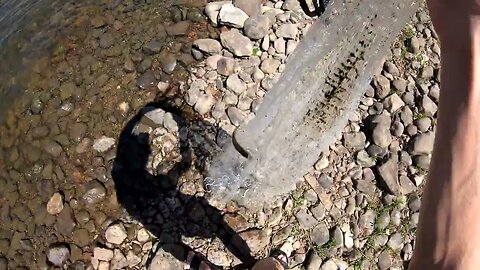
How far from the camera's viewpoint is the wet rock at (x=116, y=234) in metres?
2.41

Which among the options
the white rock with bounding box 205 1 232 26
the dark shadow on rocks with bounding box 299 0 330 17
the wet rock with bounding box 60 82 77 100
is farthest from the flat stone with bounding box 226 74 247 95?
the wet rock with bounding box 60 82 77 100

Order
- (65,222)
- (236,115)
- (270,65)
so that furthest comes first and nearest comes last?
(270,65)
(236,115)
(65,222)

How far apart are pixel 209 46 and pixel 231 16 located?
7.1 inches

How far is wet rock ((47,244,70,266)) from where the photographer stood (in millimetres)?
2414

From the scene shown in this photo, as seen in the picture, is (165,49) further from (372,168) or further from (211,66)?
(372,168)

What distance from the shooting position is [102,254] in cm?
239

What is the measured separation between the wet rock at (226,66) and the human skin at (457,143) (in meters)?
1.84

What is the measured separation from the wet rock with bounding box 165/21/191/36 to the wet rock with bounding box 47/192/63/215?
916mm

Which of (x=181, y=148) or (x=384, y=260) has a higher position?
(x=181, y=148)

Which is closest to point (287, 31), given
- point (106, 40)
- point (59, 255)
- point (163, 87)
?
point (163, 87)

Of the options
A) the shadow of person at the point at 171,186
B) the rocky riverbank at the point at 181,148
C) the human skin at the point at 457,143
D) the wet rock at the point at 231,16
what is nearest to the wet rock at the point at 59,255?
the rocky riverbank at the point at 181,148

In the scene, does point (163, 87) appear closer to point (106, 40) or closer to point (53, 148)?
point (106, 40)

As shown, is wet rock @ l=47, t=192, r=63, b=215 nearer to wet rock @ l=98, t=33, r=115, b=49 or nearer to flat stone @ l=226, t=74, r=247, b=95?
wet rock @ l=98, t=33, r=115, b=49

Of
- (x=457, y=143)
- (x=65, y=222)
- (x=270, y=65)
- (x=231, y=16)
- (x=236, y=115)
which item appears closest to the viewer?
(x=457, y=143)
